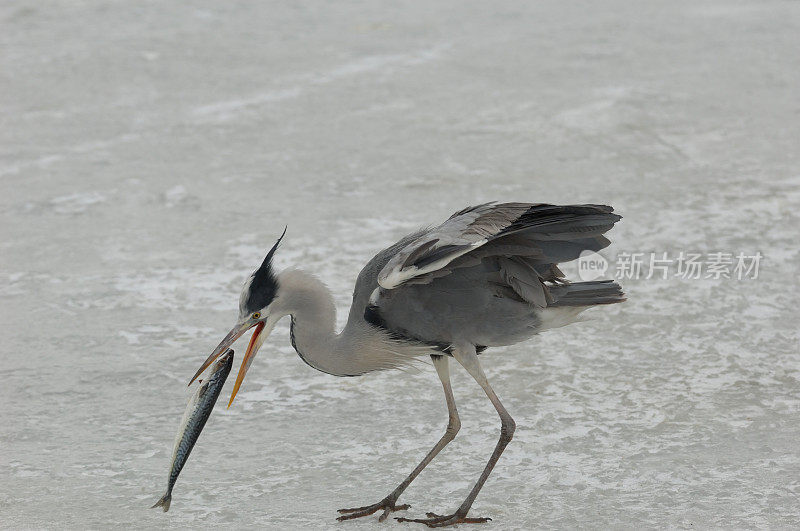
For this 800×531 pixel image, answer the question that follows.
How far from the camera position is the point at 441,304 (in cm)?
448

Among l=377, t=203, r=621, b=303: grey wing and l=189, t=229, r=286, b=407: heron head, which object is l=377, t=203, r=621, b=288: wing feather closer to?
l=377, t=203, r=621, b=303: grey wing

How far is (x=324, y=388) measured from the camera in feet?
18.2

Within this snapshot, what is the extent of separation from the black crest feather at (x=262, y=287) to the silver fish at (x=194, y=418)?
0.72 feet

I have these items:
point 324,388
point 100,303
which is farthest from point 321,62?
point 324,388

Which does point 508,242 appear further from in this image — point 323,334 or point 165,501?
point 165,501

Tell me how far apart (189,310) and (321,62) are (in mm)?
5602

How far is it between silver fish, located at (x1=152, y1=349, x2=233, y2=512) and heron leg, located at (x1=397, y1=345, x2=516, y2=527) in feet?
2.96

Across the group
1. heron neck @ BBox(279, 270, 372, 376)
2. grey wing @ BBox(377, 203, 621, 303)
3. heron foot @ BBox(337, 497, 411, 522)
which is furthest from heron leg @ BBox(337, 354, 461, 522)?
grey wing @ BBox(377, 203, 621, 303)

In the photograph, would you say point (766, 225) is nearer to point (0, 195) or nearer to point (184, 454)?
point (184, 454)

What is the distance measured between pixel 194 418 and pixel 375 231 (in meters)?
3.36

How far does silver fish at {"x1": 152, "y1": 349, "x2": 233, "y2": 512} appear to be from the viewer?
420 cm

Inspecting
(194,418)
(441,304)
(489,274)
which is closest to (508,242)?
(489,274)

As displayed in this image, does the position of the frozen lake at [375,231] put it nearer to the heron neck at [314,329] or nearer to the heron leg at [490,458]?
the heron leg at [490,458]

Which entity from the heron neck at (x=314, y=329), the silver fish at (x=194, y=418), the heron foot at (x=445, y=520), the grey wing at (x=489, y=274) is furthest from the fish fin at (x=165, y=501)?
the grey wing at (x=489, y=274)
